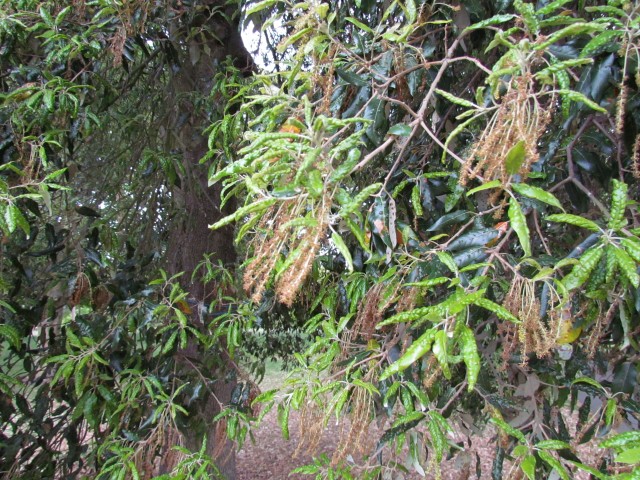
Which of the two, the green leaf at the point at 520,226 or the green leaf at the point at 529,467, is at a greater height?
the green leaf at the point at 520,226

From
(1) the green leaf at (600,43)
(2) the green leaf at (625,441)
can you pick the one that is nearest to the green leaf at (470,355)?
(2) the green leaf at (625,441)

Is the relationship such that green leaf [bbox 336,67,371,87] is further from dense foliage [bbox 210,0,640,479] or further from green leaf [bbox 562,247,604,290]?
green leaf [bbox 562,247,604,290]

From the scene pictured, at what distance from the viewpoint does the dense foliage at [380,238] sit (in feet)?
3.17

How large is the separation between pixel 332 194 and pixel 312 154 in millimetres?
121

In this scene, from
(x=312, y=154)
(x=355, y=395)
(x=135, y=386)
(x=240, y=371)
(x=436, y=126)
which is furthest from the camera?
(x=240, y=371)

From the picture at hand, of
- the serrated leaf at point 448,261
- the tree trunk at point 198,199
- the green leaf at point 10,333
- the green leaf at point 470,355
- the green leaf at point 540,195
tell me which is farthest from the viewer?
the tree trunk at point 198,199

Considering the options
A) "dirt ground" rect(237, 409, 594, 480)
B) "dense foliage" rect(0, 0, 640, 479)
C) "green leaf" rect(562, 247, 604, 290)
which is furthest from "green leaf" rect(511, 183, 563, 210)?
"dirt ground" rect(237, 409, 594, 480)

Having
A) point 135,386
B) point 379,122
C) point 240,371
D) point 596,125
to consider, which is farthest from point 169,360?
point 596,125

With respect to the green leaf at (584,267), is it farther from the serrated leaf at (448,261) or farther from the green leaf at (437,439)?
the green leaf at (437,439)

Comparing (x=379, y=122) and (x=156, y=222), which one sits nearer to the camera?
(x=379, y=122)

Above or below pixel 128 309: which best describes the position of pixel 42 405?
below

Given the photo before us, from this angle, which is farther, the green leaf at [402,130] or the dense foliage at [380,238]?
the green leaf at [402,130]

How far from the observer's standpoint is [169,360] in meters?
2.01

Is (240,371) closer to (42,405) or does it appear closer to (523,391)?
(42,405)
